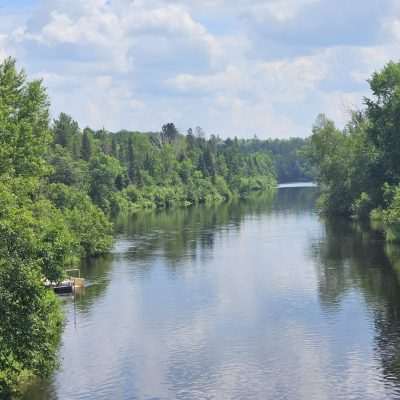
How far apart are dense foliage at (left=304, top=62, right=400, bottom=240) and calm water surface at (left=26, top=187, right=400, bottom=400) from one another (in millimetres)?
12054

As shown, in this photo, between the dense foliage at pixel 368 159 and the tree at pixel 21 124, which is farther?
the dense foliage at pixel 368 159

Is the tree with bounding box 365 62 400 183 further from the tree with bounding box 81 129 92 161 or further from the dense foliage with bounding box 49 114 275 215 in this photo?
the tree with bounding box 81 129 92 161

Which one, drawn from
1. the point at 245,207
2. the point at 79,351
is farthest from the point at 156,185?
the point at 79,351

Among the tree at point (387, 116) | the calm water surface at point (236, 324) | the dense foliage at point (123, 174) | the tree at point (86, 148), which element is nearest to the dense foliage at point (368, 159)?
the tree at point (387, 116)

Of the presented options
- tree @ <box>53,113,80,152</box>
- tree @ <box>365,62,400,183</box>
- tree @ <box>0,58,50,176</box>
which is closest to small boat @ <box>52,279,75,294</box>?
tree @ <box>0,58,50,176</box>

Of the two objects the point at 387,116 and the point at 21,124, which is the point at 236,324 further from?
the point at 387,116

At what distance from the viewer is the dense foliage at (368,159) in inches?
3469

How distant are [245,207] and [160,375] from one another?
11302 centimetres

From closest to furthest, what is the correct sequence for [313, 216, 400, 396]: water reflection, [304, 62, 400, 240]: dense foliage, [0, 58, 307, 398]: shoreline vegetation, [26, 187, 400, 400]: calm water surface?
1. [0, 58, 307, 398]: shoreline vegetation
2. [26, 187, 400, 400]: calm water surface
3. [313, 216, 400, 396]: water reflection
4. [304, 62, 400, 240]: dense foliage

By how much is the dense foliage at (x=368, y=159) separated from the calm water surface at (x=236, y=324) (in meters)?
12.1

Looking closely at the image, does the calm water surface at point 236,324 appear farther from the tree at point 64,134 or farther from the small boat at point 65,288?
the tree at point 64,134

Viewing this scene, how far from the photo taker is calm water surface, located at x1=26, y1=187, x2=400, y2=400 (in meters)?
34.6

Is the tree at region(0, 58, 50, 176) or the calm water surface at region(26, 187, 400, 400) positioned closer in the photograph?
the calm water surface at region(26, 187, 400, 400)

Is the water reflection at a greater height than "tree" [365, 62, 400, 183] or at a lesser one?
lesser
